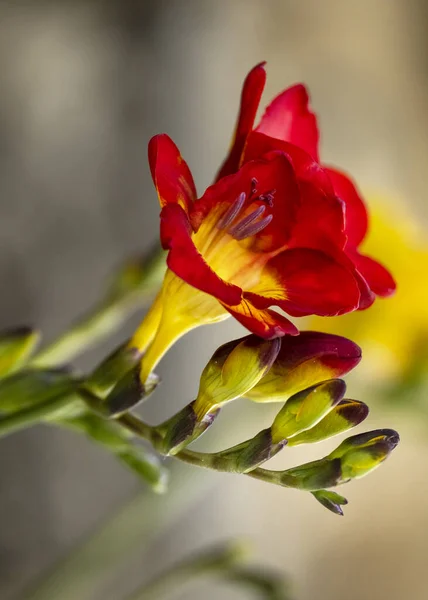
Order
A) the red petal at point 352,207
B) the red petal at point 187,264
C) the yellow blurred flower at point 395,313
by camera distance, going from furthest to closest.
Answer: the yellow blurred flower at point 395,313, the red petal at point 352,207, the red petal at point 187,264

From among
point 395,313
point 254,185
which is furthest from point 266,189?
point 395,313

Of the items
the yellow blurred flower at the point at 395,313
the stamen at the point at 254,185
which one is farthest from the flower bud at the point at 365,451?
the yellow blurred flower at the point at 395,313

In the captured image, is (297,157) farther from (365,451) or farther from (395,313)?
(395,313)

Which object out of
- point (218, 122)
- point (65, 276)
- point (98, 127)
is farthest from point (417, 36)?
point (65, 276)

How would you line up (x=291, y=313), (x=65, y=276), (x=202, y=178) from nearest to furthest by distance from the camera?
(x=291, y=313) < (x=65, y=276) < (x=202, y=178)

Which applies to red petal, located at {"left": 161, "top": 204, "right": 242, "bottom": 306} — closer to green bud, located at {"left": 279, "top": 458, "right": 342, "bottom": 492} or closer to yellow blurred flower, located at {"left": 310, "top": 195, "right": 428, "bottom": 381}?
green bud, located at {"left": 279, "top": 458, "right": 342, "bottom": 492}

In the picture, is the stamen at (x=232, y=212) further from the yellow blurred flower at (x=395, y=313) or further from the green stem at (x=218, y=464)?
the yellow blurred flower at (x=395, y=313)

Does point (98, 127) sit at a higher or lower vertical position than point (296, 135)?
lower

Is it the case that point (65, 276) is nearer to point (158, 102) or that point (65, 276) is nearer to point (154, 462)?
point (158, 102)

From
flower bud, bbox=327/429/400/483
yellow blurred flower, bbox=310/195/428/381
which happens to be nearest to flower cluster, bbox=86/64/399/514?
flower bud, bbox=327/429/400/483
